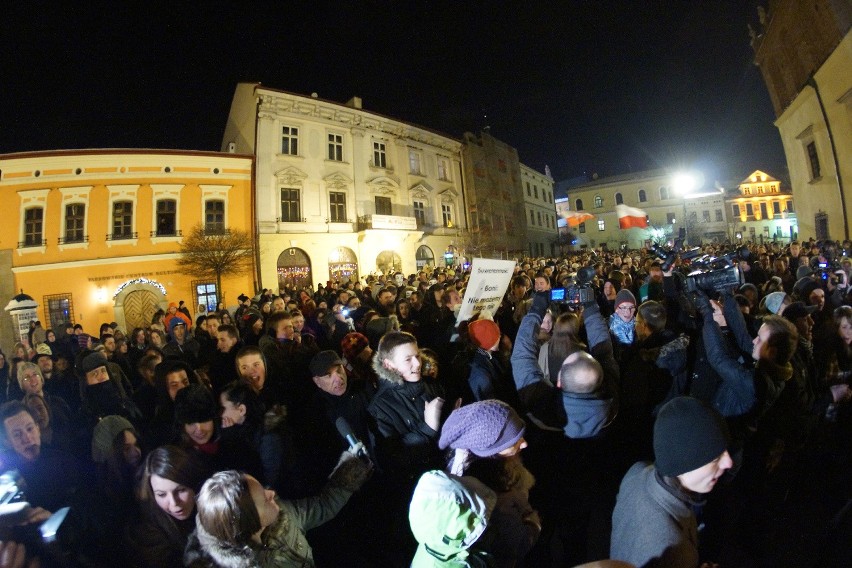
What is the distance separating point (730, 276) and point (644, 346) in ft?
3.10

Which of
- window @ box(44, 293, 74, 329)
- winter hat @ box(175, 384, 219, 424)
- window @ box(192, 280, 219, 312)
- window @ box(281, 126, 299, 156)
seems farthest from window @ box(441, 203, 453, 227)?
winter hat @ box(175, 384, 219, 424)

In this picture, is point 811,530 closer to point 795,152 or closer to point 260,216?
point 260,216

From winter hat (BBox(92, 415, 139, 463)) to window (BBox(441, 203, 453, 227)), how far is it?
28.4 meters

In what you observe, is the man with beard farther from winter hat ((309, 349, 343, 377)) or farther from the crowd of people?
winter hat ((309, 349, 343, 377))

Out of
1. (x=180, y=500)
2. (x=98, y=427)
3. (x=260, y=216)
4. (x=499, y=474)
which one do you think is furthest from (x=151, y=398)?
(x=260, y=216)

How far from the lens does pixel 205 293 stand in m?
20.6

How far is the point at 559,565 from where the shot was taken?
2.97m

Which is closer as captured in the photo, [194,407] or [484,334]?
[194,407]

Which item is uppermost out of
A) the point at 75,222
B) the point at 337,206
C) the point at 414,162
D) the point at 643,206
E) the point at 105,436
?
the point at 643,206

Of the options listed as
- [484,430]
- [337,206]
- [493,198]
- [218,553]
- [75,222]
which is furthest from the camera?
[493,198]

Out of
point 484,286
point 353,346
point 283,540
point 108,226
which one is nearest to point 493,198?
point 108,226

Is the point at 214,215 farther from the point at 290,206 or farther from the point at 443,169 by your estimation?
the point at 443,169

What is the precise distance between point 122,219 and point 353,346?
21.2 meters

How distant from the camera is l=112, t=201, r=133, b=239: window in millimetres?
19438
